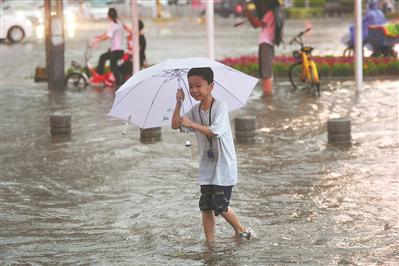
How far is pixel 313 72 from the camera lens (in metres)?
19.9

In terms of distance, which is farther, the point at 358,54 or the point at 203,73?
the point at 358,54

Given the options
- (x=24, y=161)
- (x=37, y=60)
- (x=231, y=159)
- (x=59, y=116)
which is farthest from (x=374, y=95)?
(x=37, y=60)

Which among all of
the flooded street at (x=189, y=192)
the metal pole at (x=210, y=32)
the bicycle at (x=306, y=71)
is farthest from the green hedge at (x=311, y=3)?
the metal pole at (x=210, y=32)

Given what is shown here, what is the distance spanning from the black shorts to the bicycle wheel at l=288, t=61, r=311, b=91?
11987 mm

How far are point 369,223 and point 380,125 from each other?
627 centimetres

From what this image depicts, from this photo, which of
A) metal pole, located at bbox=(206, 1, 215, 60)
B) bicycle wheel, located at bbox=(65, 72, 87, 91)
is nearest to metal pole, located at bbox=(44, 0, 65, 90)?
bicycle wheel, located at bbox=(65, 72, 87, 91)

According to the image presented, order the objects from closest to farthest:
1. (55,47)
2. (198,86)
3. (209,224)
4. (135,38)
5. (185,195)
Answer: (198,86)
(209,224)
(185,195)
(135,38)
(55,47)

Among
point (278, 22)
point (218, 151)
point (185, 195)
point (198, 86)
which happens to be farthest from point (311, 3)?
point (198, 86)

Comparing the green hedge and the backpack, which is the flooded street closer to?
the backpack

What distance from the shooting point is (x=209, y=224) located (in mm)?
9086

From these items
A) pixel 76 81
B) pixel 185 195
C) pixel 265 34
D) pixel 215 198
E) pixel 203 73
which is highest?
pixel 203 73

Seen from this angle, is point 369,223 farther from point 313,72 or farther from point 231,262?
point 313,72

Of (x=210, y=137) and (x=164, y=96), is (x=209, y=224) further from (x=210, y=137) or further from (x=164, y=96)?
(x=164, y=96)

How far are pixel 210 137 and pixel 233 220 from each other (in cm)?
80
